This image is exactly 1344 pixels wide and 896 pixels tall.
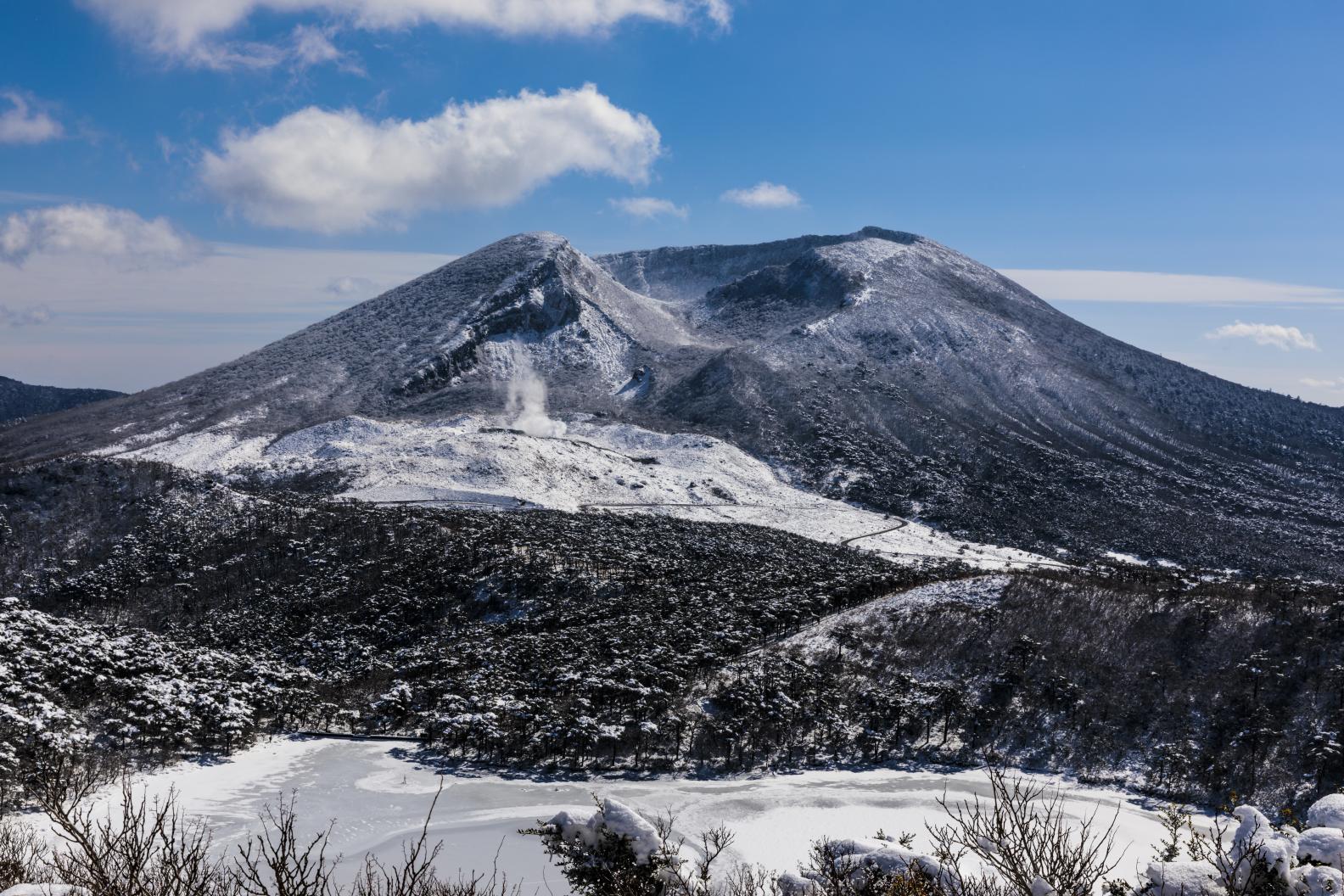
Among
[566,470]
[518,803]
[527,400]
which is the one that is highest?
[527,400]

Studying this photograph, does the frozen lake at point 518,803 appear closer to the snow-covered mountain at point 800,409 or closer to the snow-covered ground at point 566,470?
the snow-covered ground at point 566,470

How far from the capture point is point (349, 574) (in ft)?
188

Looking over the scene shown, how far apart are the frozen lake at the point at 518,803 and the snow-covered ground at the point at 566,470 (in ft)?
146

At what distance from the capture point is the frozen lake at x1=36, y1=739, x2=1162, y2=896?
24375 millimetres

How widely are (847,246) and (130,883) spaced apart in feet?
664

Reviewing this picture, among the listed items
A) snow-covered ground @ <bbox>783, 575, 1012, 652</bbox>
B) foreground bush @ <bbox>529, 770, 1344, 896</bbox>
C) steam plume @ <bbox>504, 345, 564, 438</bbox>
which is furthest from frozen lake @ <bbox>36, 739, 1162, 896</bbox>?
steam plume @ <bbox>504, 345, 564, 438</bbox>

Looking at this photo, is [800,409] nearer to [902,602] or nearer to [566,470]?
[566,470]

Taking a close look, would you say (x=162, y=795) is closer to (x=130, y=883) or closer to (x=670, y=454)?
(x=130, y=883)

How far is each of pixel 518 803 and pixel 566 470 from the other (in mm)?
68667

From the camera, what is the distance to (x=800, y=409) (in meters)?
126

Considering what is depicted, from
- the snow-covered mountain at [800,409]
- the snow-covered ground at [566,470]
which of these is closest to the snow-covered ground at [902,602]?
the snow-covered ground at [566,470]

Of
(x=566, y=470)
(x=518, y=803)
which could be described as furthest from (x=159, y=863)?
(x=566, y=470)

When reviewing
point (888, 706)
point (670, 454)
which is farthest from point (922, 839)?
point (670, 454)

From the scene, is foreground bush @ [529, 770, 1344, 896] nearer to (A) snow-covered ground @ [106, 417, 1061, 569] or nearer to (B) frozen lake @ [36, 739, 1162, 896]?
(B) frozen lake @ [36, 739, 1162, 896]
